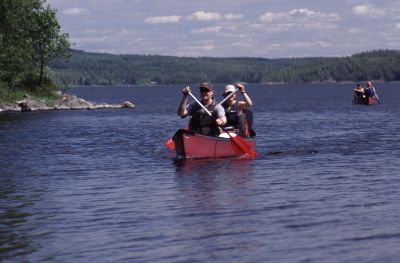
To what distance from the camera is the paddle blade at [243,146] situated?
28109 mm

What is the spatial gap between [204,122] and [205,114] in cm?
30

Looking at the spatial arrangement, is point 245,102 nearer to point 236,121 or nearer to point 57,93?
point 236,121

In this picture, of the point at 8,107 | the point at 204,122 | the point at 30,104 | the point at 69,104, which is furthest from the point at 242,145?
the point at 69,104

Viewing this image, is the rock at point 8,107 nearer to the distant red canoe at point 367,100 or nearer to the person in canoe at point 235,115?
the distant red canoe at point 367,100

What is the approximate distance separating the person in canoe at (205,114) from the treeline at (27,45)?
46227mm

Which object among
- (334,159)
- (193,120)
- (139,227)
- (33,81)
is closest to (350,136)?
(334,159)

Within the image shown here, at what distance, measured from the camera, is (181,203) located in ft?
62.5

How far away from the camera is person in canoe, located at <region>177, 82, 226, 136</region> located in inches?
1046

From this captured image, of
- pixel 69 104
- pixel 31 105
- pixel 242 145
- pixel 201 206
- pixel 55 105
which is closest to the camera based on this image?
pixel 201 206

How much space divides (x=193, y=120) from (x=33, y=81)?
56715 millimetres

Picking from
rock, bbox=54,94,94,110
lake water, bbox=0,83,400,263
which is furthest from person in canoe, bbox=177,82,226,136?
rock, bbox=54,94,94,110

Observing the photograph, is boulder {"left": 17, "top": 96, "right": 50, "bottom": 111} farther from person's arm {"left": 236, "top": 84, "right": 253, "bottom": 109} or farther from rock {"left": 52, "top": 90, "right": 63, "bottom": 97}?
person's arm {"left": 236, "top": 84, "right": 253, "bottom": 109}

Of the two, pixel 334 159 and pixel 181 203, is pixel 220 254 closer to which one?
pixel 181 203

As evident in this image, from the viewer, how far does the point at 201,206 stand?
730 inches
